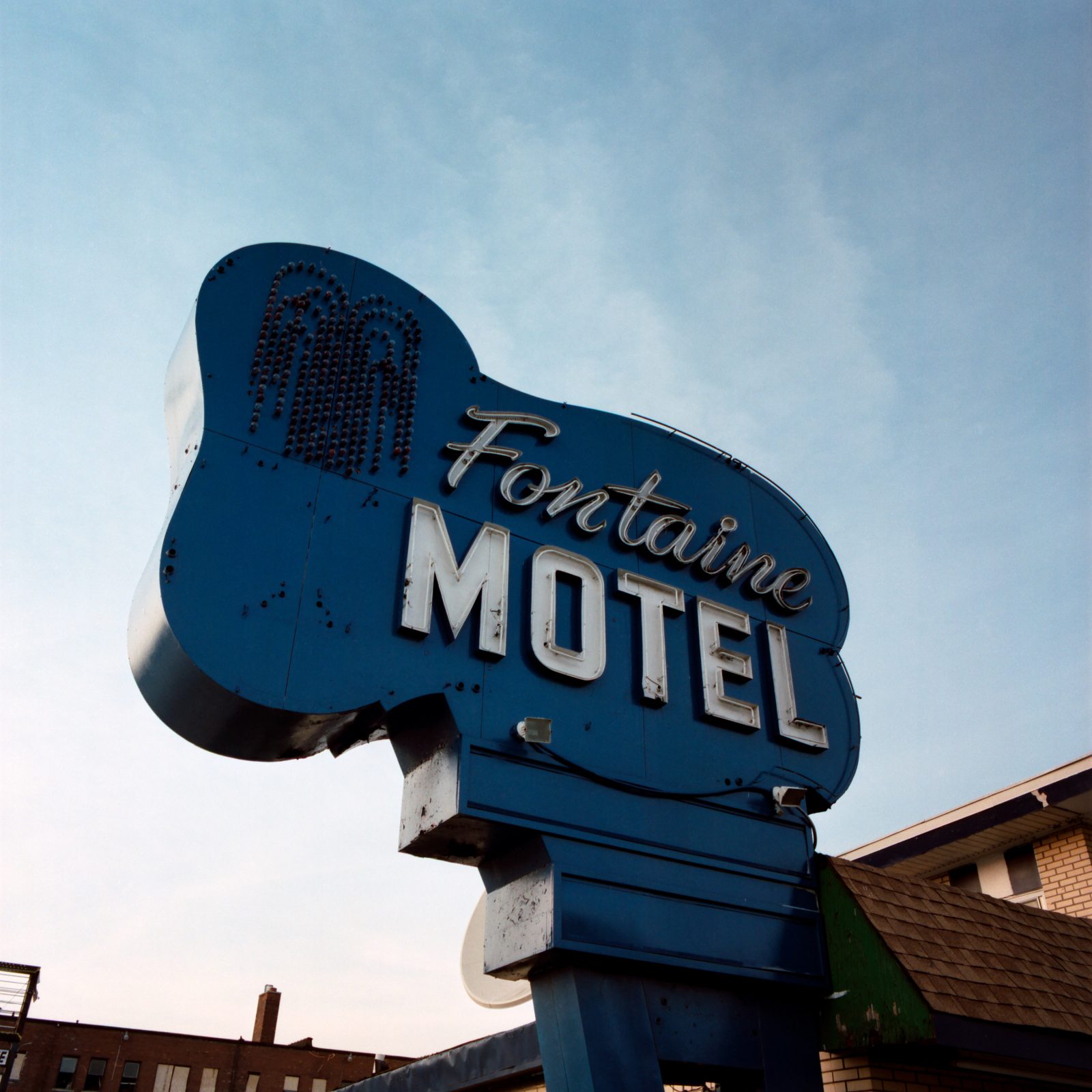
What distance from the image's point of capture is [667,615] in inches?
352

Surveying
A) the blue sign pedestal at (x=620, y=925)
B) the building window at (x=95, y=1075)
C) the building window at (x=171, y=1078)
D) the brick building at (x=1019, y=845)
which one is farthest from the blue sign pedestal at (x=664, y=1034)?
the building window at (x=95, y=1075)

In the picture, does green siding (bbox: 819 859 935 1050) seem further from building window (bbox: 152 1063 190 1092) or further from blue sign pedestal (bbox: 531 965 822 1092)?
building window (bbox: 152 1063 190 1092)

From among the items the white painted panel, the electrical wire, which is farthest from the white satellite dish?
the white painted panel

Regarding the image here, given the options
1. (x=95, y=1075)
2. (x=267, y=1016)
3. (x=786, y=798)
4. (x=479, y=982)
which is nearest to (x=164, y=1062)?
(x=95, y=1075)

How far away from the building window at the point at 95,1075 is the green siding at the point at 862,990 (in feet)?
184

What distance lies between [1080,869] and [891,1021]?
7.78 meters

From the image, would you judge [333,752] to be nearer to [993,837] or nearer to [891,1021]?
[891,1021]

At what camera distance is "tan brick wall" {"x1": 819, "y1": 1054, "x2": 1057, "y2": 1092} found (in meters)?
7.54

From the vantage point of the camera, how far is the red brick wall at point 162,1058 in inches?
2051

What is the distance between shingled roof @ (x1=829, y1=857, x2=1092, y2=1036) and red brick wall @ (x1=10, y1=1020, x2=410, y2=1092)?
1890 inches

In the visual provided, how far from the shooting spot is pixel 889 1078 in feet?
24.8

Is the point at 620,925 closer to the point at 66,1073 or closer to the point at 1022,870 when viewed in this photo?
the point at 1022,870

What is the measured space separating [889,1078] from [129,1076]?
56454mm

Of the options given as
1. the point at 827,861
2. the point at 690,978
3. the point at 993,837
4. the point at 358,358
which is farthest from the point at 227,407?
the point at 993,837
